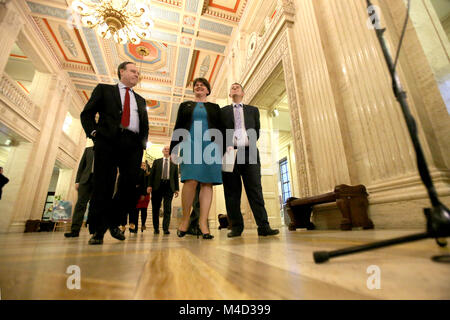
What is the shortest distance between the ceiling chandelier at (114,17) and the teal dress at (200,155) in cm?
478

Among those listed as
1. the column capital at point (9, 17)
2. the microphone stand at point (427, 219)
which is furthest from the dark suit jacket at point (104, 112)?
the column capital at point (9, 17)

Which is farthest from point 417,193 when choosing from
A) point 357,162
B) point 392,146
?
point 357,162

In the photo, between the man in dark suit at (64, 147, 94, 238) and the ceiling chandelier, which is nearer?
the man in dark suit at (64, 147, 94, 238)

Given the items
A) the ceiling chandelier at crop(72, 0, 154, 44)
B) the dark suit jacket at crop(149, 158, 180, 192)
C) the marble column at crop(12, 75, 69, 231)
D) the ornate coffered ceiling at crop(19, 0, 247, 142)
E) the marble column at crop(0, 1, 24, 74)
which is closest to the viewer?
the dark suit jacket at crop(149, 158, 180, 192)

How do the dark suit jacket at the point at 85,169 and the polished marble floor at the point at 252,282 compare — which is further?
the dark suit jacket at the point at 85,169

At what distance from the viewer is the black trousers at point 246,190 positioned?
1.99 meters

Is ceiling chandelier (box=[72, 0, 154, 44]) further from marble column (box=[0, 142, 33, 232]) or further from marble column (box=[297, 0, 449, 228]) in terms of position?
marble column (box=[297, 0, 449, 228])

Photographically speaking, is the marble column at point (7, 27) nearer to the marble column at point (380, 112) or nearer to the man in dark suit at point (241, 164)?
the man in dark suit at point (241, 164)

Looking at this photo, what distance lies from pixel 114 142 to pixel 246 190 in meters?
1.23

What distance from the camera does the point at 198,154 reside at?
188 centimetres

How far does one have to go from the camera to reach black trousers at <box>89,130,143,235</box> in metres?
1.55

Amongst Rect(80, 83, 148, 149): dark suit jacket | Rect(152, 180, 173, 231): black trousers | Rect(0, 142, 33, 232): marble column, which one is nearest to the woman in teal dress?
Rect(80, 83, 148, 149): dark suit jacket

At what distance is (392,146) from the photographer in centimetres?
193

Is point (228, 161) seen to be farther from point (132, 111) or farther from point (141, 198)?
point (141, 198)
